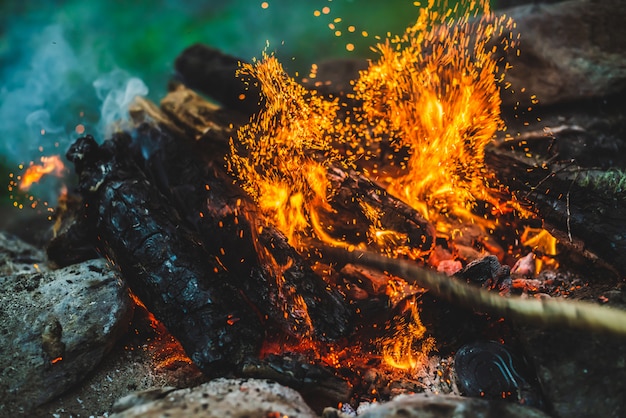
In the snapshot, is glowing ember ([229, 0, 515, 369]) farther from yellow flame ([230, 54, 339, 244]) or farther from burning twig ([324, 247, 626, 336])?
burning twig ([324, 247, 626, 336])

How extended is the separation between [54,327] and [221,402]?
1.96 meters

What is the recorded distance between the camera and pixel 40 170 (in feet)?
22.6

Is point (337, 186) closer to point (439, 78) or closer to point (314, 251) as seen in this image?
point (314, 251)

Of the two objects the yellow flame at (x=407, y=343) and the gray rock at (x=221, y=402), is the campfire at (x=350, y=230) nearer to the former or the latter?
the yellow flame at (x=407, y=343)

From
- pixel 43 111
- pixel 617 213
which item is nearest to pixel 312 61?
pixel 43 111

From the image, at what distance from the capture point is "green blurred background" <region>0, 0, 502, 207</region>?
23.0ft

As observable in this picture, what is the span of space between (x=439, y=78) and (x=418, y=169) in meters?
1.85

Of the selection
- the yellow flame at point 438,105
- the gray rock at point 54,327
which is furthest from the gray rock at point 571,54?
the gray rock at point 54,327

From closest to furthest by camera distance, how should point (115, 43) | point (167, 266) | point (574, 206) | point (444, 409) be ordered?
point (444, 409) < point (167, 266) < point (574, 206) < point (115, 43)

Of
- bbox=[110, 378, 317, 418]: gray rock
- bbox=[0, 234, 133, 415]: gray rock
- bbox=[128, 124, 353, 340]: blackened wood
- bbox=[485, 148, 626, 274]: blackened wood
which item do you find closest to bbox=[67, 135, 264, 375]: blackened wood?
bbox=[128, 124, 353, 340]: blackened wood

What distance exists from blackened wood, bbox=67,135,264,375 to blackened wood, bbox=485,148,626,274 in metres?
3.35

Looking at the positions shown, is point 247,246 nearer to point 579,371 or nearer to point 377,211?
point 377,211

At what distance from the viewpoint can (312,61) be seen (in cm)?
761

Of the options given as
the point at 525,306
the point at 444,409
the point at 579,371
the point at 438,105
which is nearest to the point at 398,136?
the point at 438,105
